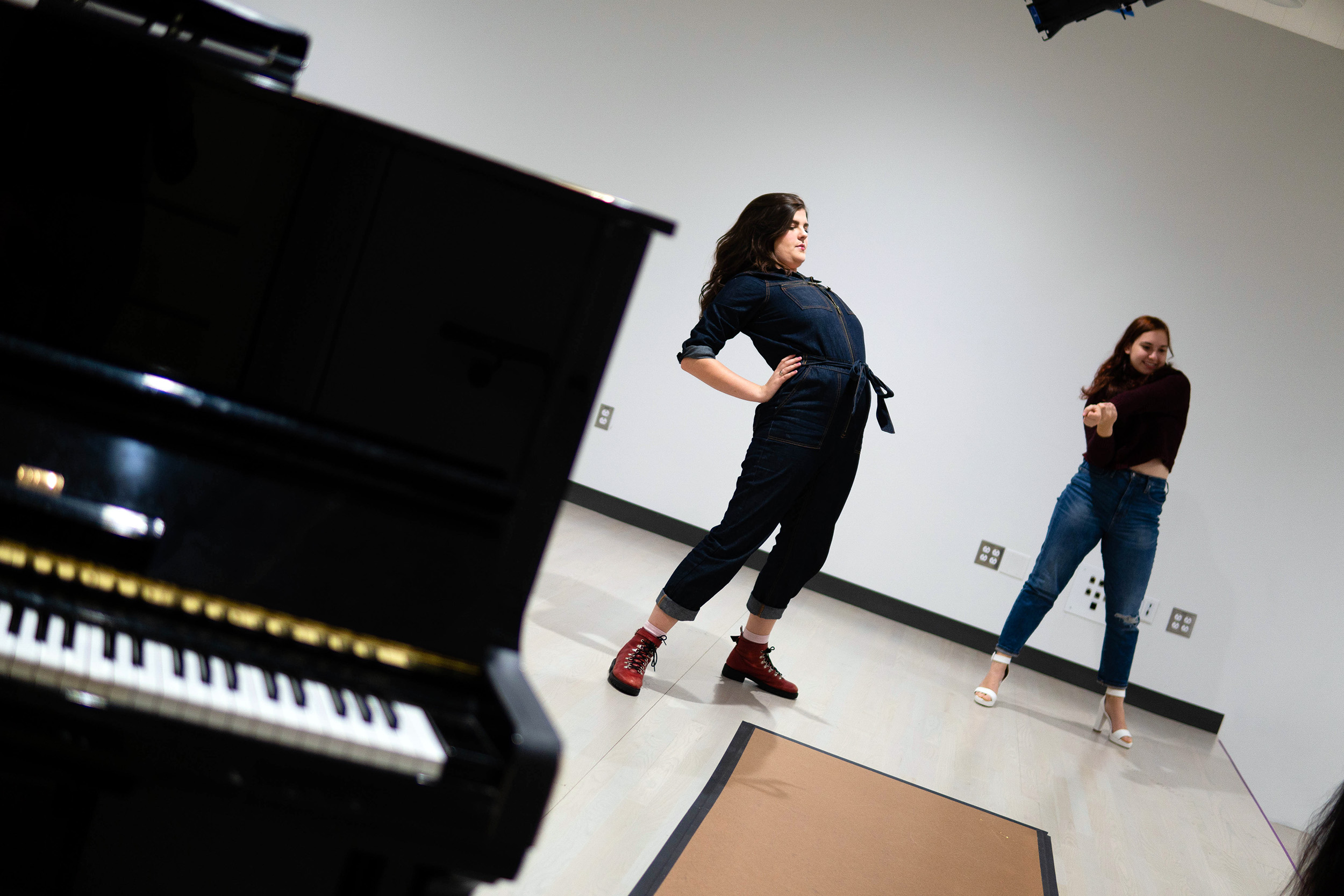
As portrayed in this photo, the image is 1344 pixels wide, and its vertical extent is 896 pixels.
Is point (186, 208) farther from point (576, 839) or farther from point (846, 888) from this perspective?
point (846, 888)

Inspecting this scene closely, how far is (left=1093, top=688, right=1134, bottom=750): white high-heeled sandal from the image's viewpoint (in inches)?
155

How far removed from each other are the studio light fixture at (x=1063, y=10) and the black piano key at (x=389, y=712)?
2768 mm

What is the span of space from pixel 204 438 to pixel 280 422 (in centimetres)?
7

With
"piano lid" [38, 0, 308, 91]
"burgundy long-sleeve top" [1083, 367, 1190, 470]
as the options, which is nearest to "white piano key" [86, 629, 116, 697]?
"piano lid" [38, 0, 308, 91]

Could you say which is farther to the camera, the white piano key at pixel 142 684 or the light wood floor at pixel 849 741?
the light wood floor at pixel 849 741

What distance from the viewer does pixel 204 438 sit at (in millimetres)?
1061

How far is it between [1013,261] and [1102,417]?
49.8 inches

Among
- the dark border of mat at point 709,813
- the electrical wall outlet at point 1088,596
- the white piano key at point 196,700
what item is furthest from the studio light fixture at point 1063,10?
the white piano key at point 196,700

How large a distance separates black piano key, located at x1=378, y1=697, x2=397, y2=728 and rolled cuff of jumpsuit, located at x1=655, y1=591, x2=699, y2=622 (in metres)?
1.96

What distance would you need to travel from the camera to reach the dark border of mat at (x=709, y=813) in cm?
201

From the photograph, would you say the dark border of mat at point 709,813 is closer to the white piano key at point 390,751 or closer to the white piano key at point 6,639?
the white piano key at point 390,751

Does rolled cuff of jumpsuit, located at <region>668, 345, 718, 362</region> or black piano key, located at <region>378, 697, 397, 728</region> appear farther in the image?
rolled cuff of jumpsuit, located at <region>668, 345, 718, 362</region>

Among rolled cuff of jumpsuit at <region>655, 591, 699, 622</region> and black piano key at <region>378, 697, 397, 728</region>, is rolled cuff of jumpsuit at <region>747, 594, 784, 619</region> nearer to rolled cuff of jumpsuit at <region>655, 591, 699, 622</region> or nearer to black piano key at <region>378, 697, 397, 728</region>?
rolled cuff of jumpsuit at <region>655, 591, 699, 622</region>

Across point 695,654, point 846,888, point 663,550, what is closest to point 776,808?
point 846,888
